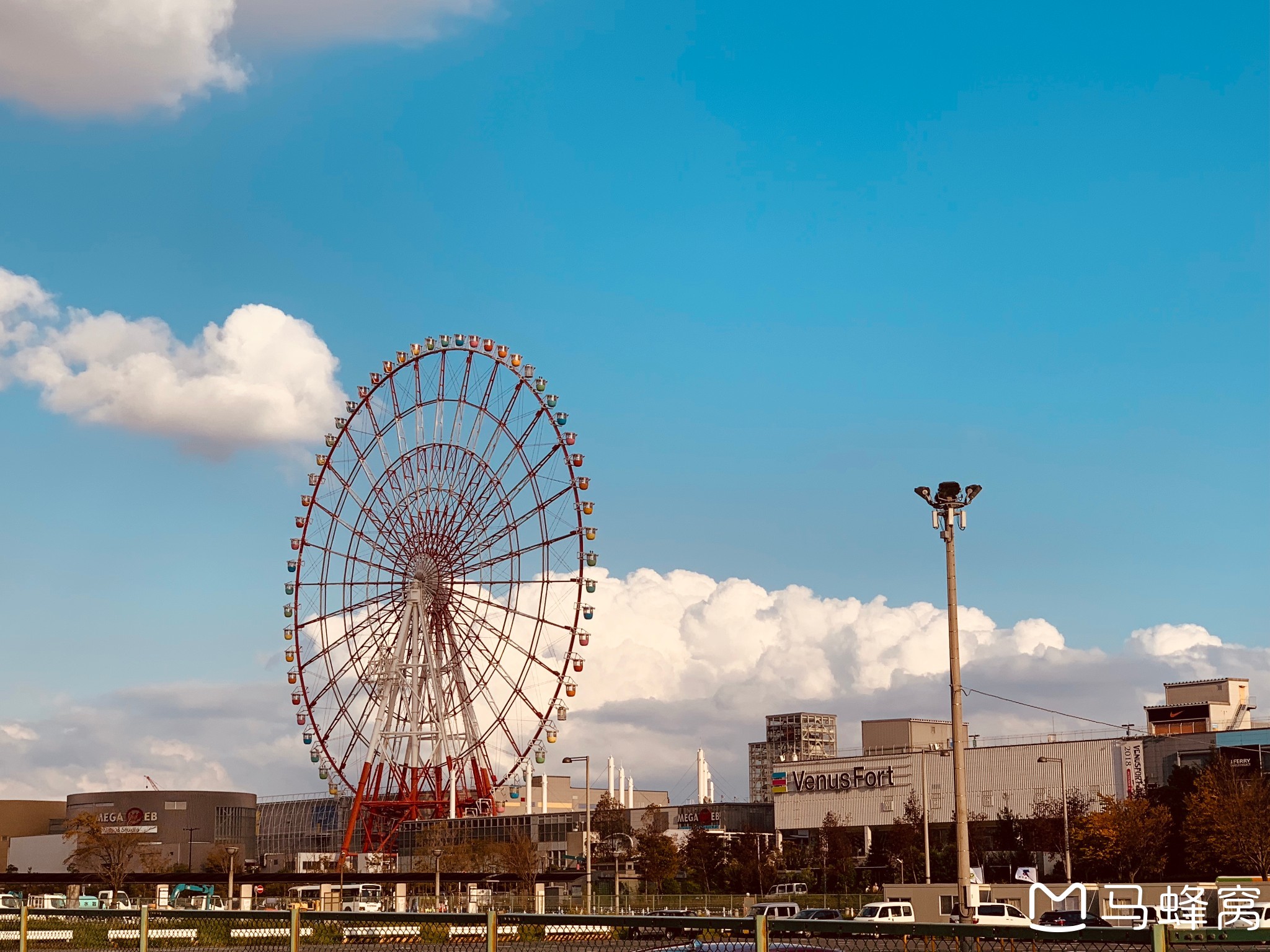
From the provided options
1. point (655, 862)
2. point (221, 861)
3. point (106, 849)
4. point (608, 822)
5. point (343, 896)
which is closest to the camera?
point (343, 896)

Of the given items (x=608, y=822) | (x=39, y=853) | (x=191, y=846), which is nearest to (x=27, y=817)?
(x=39, y=853)

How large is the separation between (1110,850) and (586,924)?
85349 mm

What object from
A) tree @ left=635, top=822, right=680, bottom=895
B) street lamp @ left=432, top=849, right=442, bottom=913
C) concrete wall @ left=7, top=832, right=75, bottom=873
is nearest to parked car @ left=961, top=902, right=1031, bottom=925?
street lamp @ left=432, top=849, right=442, bottom=913

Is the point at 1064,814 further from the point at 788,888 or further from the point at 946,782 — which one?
the point at 946,782

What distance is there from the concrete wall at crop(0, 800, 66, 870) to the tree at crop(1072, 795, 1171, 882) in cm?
12928

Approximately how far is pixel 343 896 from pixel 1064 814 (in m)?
40.4

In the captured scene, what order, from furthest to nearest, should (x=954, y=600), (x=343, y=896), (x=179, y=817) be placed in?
(x=179, y=817) < (x=343, y=896) < (x=954, y=600)

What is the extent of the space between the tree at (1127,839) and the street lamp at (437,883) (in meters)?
41.9

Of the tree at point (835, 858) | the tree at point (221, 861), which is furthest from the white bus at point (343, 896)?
the tree at point (835, 858)

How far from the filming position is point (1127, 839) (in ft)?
292

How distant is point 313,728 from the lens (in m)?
89.4

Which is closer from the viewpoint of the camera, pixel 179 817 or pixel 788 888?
pixel 788 888

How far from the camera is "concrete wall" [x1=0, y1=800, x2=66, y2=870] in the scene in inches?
6762

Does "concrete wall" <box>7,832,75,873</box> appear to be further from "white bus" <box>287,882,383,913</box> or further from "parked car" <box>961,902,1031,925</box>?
"parked car" <box>961,902,1031,925</box>
